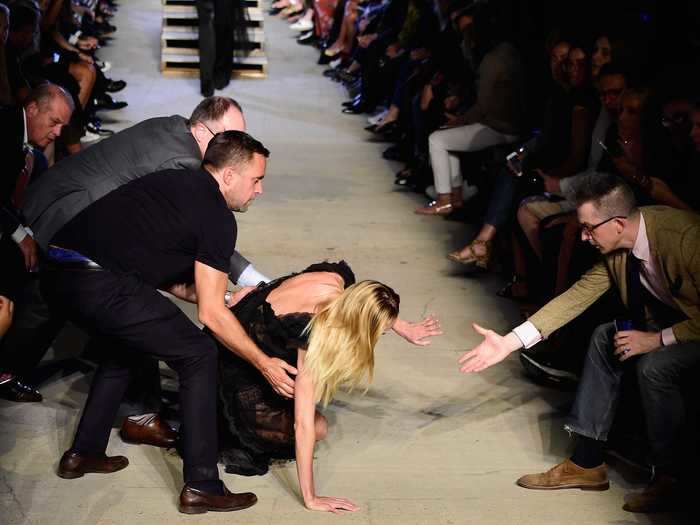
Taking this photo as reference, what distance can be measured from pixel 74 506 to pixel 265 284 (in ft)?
3.14

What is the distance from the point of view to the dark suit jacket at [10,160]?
3.90 metres

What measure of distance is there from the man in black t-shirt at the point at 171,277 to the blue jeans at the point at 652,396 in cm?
98

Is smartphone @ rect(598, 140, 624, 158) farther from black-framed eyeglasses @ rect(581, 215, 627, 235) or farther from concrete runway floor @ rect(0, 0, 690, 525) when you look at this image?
black-framed eyeglasses @ rect(581, 215, 627, 235)

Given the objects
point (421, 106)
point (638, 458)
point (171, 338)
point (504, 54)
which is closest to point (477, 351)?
point (638, 458)

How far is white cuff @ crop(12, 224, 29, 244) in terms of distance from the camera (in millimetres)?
3939

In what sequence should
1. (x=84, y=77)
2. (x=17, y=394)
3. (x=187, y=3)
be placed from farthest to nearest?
(x=187, y=3) → (x=84, y=77) → (x=17, y=394)

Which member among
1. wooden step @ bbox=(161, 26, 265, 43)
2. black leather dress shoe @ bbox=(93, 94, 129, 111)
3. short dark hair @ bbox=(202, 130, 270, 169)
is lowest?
black leather dress shoe @ bbox=(93, 94, 129, 111)

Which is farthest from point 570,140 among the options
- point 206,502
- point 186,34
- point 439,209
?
point 186,34

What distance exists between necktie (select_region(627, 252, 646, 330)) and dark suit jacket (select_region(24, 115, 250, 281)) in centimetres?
149

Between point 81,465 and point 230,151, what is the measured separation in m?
1.09

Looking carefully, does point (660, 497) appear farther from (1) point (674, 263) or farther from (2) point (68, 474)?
(2) point (68, 474)

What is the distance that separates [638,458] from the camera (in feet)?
12.0

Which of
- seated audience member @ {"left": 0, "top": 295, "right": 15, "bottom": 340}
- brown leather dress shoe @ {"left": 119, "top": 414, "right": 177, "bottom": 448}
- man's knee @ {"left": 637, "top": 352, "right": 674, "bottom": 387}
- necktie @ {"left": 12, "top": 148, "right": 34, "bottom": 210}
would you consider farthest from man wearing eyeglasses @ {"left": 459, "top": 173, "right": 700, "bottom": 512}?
necktie @ {"left": 12, "top": 148, "right": 34, "bottom": 210}

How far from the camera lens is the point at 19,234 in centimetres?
395
